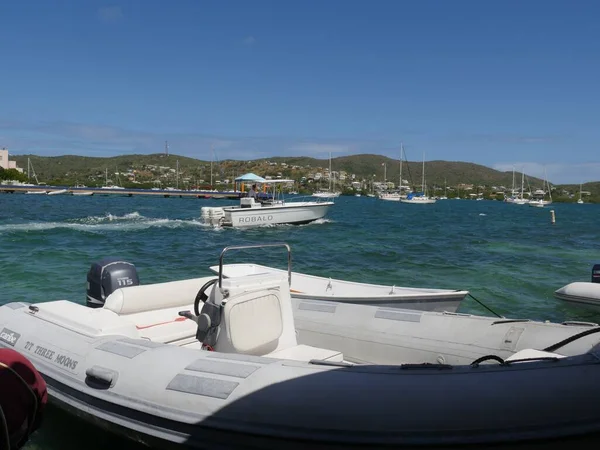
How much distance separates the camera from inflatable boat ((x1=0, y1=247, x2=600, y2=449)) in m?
2.85

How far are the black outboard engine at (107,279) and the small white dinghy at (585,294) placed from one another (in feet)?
25.2

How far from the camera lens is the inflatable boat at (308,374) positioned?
2.85 m

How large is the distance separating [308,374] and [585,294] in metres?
7.81

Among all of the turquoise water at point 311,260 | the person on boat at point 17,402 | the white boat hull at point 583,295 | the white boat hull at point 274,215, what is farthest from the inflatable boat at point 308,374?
the white boat hull at point 274,215

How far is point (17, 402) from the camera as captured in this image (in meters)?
2.82

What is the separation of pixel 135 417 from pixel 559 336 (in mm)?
3444

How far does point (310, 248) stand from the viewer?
19812mm

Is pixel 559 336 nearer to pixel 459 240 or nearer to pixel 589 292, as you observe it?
pixel 589 292

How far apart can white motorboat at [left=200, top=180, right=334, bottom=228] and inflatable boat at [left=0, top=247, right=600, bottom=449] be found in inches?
805

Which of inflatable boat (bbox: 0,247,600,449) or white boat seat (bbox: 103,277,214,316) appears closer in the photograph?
inflatable boat (bbox: 0,247,600,449)

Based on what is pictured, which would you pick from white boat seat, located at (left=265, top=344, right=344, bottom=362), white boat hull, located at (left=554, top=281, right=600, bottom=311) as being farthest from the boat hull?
white boat hull, located at (left=554, top=281, right=600, bottom=311)

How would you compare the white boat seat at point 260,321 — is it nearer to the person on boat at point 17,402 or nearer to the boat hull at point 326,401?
the boat hull at point 326,401

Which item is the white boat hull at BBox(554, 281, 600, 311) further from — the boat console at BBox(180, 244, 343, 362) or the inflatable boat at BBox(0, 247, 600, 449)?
the boat console at BBox(180, 244, 343, 362)

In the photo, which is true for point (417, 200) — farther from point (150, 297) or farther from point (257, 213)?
point (150, 297)
